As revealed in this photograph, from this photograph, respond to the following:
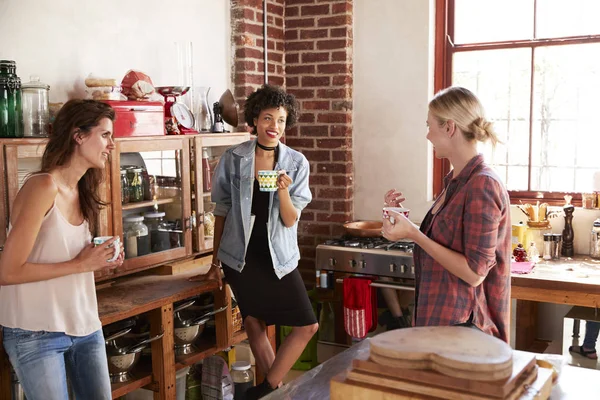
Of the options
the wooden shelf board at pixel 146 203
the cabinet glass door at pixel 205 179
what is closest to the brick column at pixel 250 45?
the cabinet glass door at pixel 205 179

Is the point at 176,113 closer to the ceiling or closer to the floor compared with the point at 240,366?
closer to the ceiling

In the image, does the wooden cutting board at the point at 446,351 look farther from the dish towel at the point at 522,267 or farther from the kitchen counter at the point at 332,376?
the dish towel at the point at 522,267

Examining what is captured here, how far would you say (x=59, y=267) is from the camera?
2.38 metres

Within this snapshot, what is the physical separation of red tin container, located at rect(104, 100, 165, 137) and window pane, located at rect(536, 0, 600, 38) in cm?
261

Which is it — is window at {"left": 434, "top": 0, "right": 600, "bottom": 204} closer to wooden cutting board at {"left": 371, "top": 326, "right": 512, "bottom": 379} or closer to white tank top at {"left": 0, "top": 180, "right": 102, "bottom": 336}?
white tank top at {"left": 0, "top": 180, "right": 102, "bottom": 336}

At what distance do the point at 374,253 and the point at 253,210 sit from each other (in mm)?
1172

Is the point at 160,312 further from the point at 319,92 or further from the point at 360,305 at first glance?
the point at 319,92

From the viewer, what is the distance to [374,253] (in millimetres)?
4387

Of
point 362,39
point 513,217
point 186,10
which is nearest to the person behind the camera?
point 186,10

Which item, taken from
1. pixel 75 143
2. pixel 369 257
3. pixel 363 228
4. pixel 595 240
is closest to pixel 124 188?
pixel 75 143

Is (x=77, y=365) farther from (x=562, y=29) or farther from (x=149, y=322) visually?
(x=562, y=29)

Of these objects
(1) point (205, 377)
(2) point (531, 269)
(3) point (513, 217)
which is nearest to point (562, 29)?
(3) point (513, 217)

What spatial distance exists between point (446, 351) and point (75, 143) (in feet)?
5.28

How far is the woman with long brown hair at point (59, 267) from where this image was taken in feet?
7.66
